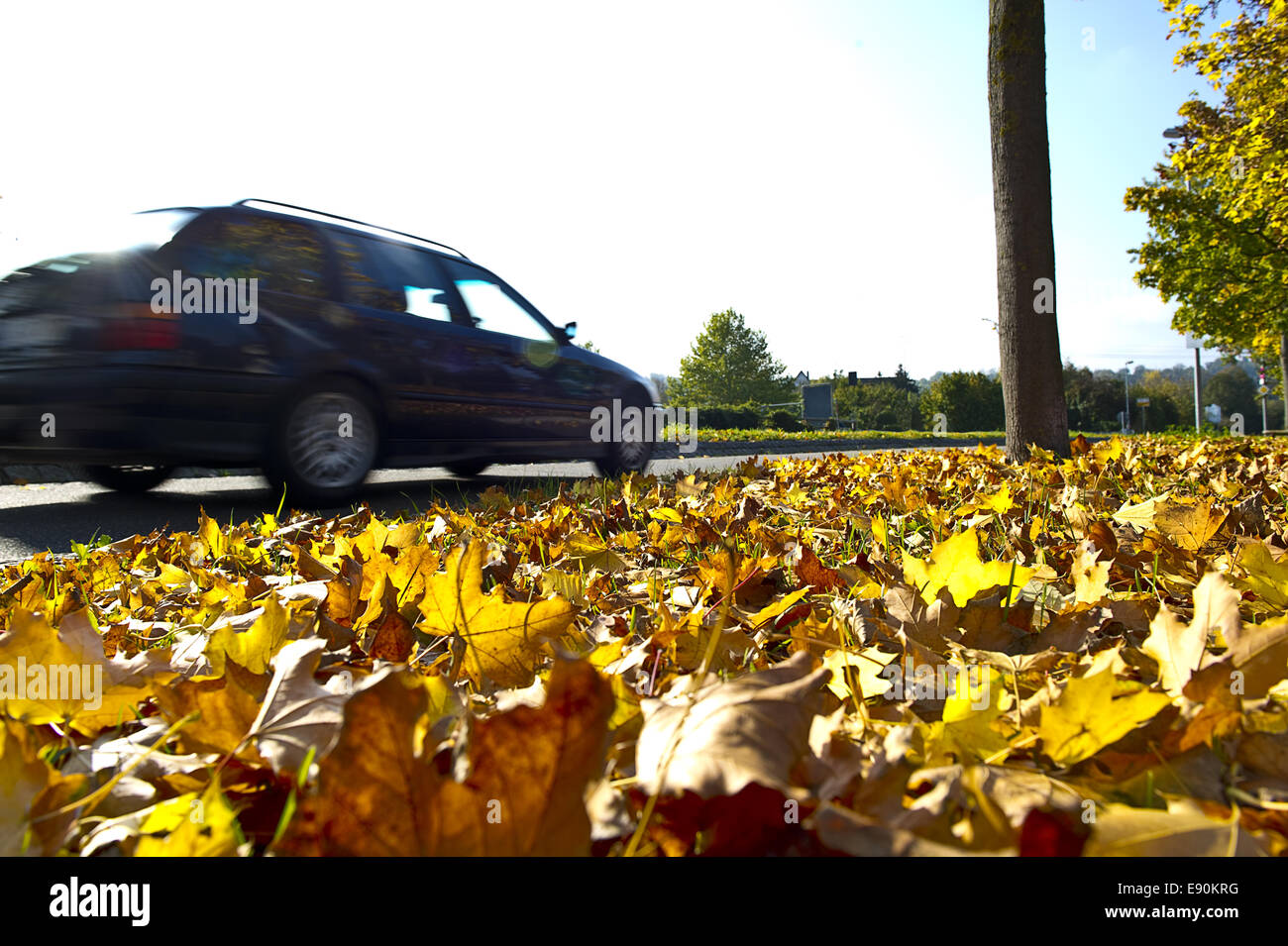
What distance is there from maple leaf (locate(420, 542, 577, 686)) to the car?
4049 millimetres

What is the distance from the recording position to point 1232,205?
54.1 feet

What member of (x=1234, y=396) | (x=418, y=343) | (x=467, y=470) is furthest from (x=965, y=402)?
(x=418, y=343)

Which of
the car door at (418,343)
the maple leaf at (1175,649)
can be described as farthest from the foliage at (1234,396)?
the maple leaf at (1175,649)

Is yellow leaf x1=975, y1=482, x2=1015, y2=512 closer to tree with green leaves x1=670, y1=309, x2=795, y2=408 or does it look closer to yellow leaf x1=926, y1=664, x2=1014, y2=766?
yellow leaf x1=926, y1=664, x2=1014, y2=766

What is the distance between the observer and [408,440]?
18.8ft

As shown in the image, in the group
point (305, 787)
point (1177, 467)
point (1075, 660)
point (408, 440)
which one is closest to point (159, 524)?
point (408, 440)

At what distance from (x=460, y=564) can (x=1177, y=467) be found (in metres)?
3.88

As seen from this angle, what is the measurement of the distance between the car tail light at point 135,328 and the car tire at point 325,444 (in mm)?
818

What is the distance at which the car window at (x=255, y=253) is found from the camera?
4.48m

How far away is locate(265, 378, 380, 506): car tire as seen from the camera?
494cm

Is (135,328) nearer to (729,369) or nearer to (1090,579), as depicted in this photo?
(1090,579)

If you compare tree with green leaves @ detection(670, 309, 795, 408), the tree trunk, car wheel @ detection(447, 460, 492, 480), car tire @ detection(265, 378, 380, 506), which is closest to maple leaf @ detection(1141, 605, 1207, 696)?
the tree trunk

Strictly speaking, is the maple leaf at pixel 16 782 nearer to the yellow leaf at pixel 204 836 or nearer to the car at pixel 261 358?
the yellow leaf at pixel 204 836
